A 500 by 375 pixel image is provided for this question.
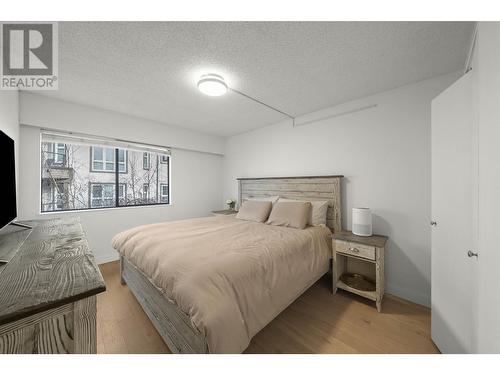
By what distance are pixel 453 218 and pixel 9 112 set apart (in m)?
3.83

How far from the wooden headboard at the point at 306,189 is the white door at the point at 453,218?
1057 mm

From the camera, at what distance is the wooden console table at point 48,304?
0.55 m

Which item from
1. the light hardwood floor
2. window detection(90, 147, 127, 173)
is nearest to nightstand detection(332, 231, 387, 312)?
the light hardwood floor

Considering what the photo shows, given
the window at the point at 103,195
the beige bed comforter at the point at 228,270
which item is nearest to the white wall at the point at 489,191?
the beige bed comforter at the point at 228,270

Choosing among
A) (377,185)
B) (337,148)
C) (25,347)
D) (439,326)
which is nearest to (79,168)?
(25,347)

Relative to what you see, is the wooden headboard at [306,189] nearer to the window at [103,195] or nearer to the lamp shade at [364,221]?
the lamp shade at [364,221]

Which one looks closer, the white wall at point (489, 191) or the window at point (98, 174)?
the white wall at point (489, 191)

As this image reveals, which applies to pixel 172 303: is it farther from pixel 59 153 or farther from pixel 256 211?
pixel 59 153

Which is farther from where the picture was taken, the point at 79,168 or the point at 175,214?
the point at 175,214

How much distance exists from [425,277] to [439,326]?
2.30 feet

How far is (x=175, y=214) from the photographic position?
3.62 meters

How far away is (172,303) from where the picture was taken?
3.99 feet
